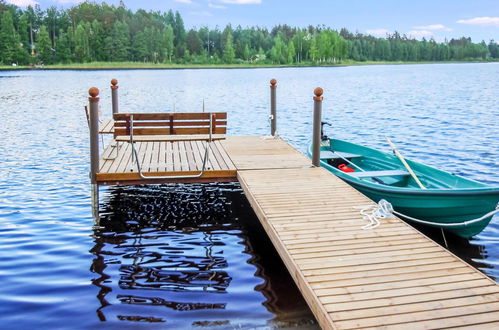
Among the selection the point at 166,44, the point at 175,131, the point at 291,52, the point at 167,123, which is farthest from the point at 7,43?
the point at 175,131

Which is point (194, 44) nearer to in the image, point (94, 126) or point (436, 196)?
point (94, 126)

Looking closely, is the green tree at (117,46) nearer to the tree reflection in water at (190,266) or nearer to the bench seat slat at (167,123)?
the tree reflection in water at (190,266)

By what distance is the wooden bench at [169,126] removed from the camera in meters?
8.84

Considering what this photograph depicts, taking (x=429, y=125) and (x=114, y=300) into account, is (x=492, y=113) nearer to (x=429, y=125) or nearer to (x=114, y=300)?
(x=429, y=125)

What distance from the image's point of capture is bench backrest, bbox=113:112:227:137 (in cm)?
884

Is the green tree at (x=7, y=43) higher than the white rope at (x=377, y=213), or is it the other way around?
the green tree at (x=7, y=43)

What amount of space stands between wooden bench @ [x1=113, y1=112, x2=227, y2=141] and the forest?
120 metres

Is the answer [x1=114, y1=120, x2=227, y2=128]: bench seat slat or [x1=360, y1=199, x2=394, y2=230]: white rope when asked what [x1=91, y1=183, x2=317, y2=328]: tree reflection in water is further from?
[x1=114, y1=120, x2=227, y2=128]: bench seat slat

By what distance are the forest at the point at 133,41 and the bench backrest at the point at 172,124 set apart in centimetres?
12000

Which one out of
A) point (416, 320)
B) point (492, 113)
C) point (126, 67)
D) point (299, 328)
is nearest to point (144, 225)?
point (299, 328)

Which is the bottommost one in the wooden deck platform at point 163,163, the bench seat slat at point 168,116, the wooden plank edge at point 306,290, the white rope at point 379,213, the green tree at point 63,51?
the wooden plank edge at point 306,290

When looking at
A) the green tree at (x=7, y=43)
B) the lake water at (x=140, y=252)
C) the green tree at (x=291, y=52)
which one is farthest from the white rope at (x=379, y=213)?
the green tree at (x=291, y=52)

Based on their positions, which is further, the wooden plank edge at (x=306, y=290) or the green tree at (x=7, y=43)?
the green tree at (x=7, y=43)

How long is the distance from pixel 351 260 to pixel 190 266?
2787 mm
